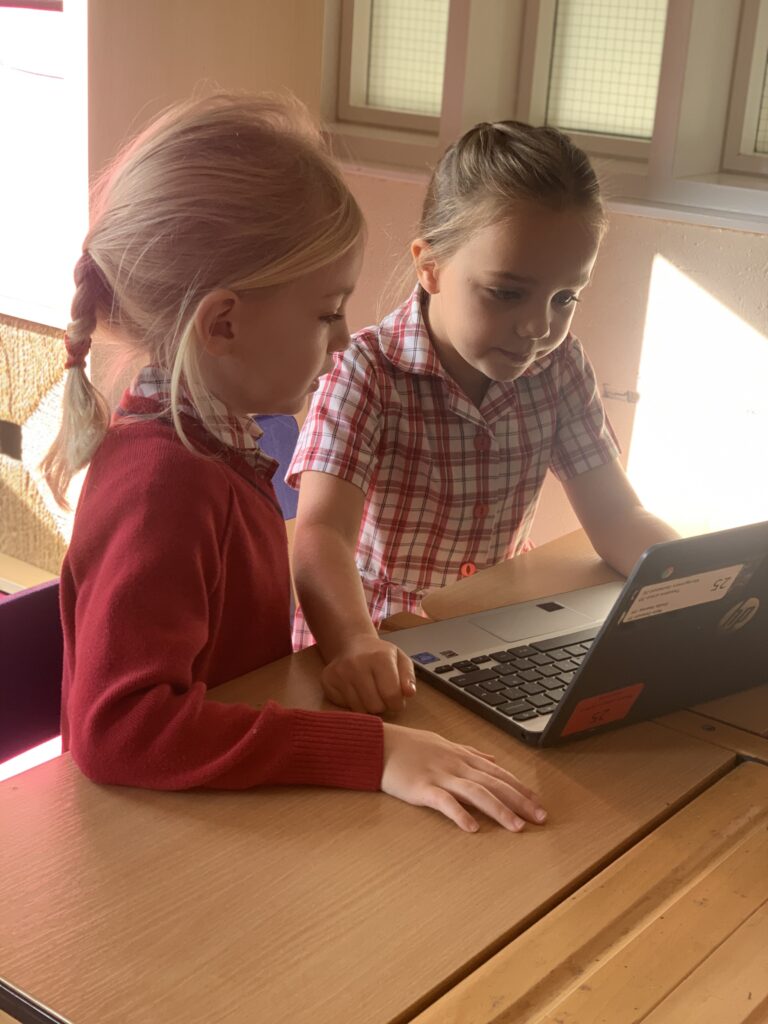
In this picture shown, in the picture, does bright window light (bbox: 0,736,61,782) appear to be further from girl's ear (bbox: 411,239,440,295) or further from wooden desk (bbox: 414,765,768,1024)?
wooden desk (bbox: 414,765,768,1024)

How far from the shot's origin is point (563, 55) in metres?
2.66

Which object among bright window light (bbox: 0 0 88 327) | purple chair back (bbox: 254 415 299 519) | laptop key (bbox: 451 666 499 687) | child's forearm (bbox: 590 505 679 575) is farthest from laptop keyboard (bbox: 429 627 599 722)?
bright window light (bbox: 0 0 88 327)

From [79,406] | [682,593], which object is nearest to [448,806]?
[682,593]

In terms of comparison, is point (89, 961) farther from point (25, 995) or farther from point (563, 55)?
point (563, 55)

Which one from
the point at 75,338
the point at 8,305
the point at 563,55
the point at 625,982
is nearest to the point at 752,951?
the point at 625,982

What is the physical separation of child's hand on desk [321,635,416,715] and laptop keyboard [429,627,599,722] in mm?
58

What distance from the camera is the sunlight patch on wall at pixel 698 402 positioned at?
2.36 meters

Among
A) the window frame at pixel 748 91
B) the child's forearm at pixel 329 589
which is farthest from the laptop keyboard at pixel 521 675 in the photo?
the window frame at pixel 748 91

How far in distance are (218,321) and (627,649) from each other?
0.47 metres

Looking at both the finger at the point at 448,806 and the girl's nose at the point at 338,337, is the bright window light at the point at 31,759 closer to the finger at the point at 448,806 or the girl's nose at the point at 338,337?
the girl's nose at the point at 338,337

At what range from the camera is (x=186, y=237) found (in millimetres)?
1089

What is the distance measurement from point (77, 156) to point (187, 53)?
0.33 meters

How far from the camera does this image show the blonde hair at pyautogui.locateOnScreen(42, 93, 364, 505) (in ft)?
3.57

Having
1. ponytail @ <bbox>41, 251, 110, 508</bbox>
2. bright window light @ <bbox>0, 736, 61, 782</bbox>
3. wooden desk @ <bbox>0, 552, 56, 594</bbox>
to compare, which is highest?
ponytail @ <bbox>41, 251, 110, 508</bbox>
